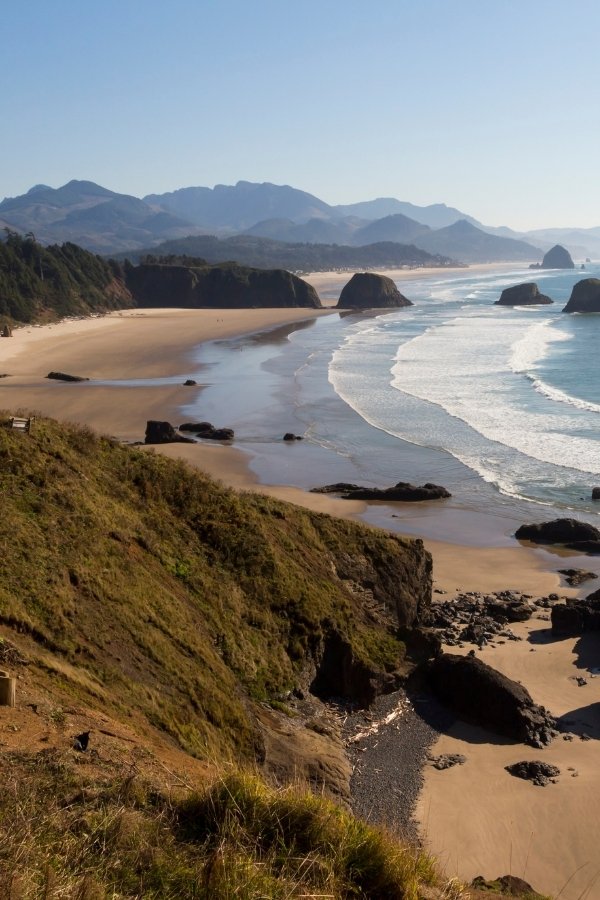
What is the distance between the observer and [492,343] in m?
69.6

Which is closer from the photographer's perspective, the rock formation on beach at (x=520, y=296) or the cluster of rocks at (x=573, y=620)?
the cluster of rocks at (x=573, y=620)

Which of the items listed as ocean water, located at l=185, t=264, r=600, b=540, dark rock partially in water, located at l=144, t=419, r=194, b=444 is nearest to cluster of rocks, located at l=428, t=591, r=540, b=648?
ocean water, located at l=185, t=264, r=600, b=540

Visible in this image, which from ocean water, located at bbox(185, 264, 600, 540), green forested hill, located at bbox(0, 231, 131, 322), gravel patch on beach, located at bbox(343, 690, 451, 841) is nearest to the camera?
gravel patch on beach, located at bbox(343, 690, 451, 841)

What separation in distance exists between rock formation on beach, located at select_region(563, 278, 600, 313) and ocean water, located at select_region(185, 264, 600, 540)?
22.3m

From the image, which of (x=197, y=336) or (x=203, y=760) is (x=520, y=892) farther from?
(x=197, y=336)

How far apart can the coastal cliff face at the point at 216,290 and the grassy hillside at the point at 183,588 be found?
3829 inches

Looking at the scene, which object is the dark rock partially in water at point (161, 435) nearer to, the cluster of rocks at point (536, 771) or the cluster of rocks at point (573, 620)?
the cluster of rocks at point (573, 620)

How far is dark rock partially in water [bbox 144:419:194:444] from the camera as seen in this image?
3622 cm

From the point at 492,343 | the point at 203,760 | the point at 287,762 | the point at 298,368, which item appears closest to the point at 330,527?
the point at 287,762

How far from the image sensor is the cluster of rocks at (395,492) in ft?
92.6

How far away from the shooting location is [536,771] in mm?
12734

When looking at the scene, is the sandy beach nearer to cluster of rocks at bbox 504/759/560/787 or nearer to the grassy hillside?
cluster of rocks at bbox 504/759/560/787

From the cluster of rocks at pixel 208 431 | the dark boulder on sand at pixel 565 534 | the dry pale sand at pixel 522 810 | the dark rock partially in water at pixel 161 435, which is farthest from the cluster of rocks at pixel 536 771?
the cluster of rocks at pixel 208 431

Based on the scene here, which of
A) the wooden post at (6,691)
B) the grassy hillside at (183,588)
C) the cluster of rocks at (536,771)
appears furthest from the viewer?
the cluster of rocks at (536,771)
